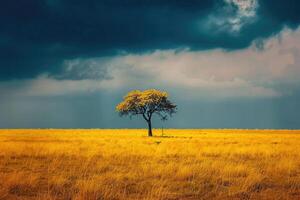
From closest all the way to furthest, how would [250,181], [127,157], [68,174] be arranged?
[250,181] → [68,174] → [127,157]

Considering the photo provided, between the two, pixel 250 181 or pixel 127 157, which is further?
pixel 127 157

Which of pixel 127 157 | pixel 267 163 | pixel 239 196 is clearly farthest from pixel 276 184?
pixel 127 157

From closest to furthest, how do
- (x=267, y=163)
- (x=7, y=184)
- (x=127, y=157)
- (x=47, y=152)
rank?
(x=7, y=184), (x=267, y=163), (x=127, y=157), (x=47, y=152)

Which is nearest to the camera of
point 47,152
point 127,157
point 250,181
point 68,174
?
point 250,181

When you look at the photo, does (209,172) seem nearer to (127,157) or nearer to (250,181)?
(250,181)

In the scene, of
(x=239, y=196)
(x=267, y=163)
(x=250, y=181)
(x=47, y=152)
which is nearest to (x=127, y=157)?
(x=47, y=152)

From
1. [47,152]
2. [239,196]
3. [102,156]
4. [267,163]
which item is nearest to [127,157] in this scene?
[102,156]

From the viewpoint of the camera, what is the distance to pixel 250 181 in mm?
15414

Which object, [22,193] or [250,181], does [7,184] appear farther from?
[250,181]

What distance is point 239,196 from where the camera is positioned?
13.1 m

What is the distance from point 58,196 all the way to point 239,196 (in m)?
6.13

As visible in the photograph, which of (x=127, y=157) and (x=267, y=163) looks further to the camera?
(x=127, y=157)

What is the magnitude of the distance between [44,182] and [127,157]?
33.1ft

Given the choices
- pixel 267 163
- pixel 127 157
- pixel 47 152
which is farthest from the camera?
pixel 47 152
